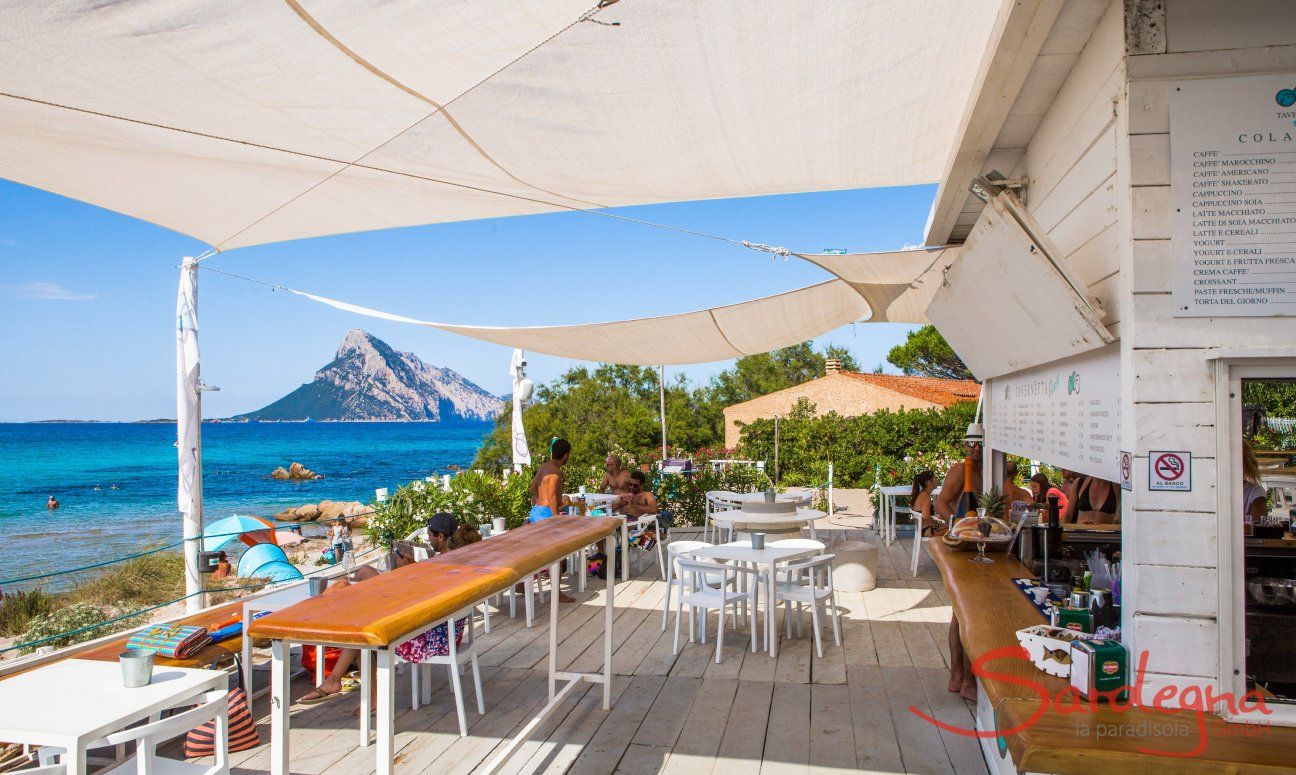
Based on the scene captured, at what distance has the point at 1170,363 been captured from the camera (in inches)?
77.2

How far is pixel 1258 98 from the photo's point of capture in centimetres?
190

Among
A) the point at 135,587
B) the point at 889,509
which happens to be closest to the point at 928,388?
the point at 889,509

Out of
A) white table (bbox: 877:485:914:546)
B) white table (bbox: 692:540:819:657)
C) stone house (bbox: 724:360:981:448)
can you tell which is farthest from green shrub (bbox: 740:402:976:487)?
white table (bbox: 692:540:819:657)

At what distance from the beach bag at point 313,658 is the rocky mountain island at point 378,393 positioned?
108m

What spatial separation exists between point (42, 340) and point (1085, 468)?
74539 mm

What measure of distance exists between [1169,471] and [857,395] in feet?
80.5

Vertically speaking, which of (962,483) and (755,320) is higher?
(755,320)

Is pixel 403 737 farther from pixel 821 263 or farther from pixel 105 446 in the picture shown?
pixel 105 446

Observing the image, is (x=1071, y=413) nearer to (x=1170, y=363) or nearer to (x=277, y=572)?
(x=1170, y=363)

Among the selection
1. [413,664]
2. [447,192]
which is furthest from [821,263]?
[413,664]

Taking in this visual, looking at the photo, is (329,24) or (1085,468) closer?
(329,24)

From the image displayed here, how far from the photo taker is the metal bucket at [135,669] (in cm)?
260

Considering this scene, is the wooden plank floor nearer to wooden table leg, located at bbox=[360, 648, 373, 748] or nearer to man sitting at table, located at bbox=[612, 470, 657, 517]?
wooden table leg, located at bbox=[360, 648, 373, 748]

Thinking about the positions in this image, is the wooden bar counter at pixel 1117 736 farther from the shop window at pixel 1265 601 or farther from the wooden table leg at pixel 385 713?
the wooden table leg at pixel 385 713
